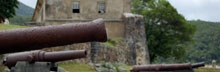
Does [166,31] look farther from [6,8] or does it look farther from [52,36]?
[52,36]

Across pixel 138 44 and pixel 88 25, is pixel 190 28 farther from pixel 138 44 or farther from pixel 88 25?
pixel 88 25

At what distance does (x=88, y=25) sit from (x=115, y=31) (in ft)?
73.7

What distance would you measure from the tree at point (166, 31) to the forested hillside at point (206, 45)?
861 inches

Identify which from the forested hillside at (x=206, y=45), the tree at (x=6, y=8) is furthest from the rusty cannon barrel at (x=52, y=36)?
the forested hillside at (x=206, y=45)

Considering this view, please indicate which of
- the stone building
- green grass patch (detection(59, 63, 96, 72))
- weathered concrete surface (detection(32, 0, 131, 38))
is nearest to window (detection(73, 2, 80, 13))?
the stone building

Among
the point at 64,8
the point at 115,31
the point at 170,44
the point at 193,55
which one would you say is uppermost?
the point at 64,8

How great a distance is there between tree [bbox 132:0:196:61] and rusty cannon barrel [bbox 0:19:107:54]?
3051cm

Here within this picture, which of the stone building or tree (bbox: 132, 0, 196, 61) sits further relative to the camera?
tree (bbox: 132, 0, 196, 61)

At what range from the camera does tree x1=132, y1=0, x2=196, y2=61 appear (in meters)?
34.9

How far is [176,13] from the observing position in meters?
35.9

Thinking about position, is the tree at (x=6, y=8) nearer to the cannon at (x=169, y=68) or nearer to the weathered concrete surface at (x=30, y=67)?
the cannon at (x=169, y=68)

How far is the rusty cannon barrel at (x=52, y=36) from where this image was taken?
12.3 feet

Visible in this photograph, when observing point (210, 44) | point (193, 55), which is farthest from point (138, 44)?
point (210, 44)

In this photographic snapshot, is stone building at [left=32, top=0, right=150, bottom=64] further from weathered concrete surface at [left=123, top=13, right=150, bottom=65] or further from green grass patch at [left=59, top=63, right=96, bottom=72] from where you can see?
green grass patch at [left=59, top=63, right=96, bottom=72]
